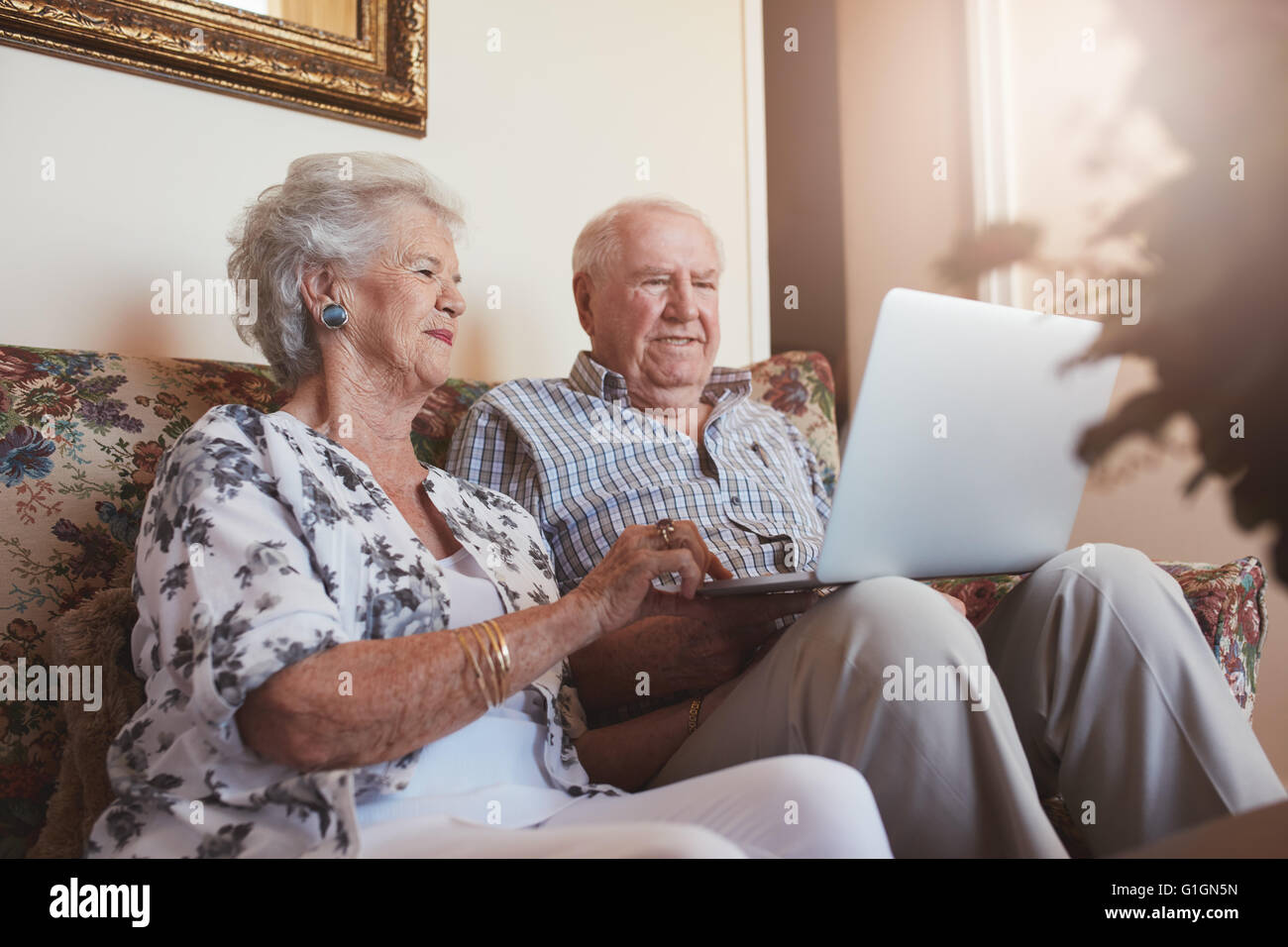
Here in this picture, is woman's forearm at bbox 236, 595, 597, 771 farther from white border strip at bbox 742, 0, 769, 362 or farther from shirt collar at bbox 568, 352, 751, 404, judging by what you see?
white border strip at bbox 742, 0, 769, 362

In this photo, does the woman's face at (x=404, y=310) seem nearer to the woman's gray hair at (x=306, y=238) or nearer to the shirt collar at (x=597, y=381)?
the woman's gray hair at (x=306, y=238)

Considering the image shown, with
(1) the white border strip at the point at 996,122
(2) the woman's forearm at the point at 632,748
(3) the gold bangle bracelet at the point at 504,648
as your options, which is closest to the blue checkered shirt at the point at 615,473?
(2) the woman's forearm at the point at 632,748

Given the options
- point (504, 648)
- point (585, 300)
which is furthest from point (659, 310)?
point (504, 648)

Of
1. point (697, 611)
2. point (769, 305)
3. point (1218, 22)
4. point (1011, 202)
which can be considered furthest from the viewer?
point (769, 305)

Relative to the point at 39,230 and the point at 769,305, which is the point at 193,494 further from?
the point at 769,305

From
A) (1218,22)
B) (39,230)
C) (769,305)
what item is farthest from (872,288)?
(39,230)

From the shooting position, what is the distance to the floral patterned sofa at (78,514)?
108 cm

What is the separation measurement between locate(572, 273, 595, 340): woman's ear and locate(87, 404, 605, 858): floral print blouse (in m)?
0.79

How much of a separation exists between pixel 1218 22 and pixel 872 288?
2.95 feet

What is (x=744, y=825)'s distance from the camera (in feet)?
2.82

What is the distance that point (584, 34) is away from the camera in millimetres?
2174

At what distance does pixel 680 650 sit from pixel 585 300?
2.58 feet

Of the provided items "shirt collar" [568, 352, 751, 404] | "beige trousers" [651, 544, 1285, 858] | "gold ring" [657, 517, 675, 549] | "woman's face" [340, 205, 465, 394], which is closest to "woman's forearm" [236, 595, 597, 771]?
"gold ring" [657, 517, 675, 549]

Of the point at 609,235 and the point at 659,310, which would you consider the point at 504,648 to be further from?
the point at 609,235
